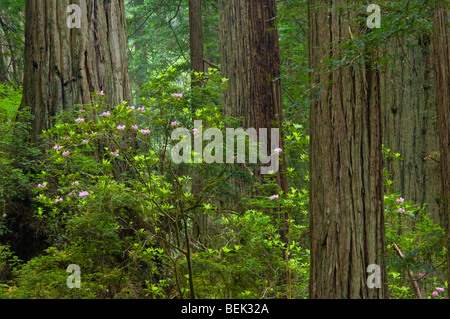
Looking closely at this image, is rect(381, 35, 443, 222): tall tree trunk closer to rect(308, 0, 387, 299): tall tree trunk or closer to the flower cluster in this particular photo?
the flower cluster

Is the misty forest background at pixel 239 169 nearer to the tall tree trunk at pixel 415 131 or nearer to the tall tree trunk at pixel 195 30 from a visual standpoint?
the tall tree trunk at pixel 415 131

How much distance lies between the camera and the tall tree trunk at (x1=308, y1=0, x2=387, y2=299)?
320 cm

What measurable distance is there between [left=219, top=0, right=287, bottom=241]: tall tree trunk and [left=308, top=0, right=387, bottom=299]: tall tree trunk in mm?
3041

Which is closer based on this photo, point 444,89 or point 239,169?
point 444,89

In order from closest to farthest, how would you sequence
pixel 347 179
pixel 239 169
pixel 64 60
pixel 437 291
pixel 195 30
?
pixel 347 179
pixel 437 291
pixel 239 169
pixel 64 60
pixel 195 30

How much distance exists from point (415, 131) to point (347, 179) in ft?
9.79

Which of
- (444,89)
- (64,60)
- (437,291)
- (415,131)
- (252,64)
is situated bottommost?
(437,291)

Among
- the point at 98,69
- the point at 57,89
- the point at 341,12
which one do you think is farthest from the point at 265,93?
the point at 341,12

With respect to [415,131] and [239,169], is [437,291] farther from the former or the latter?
[239,169]

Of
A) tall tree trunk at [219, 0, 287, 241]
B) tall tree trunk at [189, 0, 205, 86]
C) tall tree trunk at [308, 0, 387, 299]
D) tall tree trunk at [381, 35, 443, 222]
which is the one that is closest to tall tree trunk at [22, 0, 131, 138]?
tall tree trunk at [219, 0, 287, 241]

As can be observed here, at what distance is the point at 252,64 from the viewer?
657cm

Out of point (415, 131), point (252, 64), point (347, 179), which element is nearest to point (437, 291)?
point (347, 179)

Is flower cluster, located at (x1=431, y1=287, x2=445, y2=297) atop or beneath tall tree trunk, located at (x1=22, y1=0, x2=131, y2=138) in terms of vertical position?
beneath
